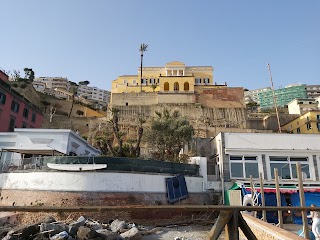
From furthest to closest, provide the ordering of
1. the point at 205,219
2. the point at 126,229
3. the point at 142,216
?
the point at 205,219, the point at 142,216, the point at 126,229

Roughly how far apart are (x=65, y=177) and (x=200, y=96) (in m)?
39.1

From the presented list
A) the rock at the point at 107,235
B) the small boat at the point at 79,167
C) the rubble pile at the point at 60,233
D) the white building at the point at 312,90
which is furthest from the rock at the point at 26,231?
the white building at the point at 312,90

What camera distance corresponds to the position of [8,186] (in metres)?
19.6

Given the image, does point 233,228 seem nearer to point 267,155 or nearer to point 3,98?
point 267,155

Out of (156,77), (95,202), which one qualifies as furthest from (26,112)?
(156,77)

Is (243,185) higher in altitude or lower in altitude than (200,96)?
lower

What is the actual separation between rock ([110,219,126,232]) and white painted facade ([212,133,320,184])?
10085mm

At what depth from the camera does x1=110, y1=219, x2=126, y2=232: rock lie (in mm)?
15370

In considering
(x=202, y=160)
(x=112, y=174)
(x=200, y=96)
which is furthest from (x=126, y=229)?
(x=200, y=96)

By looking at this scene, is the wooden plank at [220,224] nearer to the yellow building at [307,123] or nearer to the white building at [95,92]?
the yellow building at [307,123]

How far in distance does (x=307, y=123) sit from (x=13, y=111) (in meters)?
48.1

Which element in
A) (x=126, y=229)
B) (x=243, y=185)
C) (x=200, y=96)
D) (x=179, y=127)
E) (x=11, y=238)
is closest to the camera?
(x=11, y=238)

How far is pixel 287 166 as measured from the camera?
2272cm

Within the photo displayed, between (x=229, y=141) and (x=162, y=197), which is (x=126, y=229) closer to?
(x=162, y=197)
